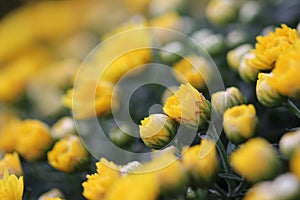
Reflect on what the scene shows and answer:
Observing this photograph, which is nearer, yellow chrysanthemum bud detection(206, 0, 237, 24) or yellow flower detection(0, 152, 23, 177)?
yellow flower detection(0, 152, 23, 177)

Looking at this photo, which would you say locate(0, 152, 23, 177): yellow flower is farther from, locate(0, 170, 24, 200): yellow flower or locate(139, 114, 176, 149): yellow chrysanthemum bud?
locate(139, 114, 176, 149): yellow chrysanthemum bud

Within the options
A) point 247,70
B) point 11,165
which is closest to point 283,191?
point 247,70

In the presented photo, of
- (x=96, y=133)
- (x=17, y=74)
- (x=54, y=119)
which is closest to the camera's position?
(x=96, y=133)

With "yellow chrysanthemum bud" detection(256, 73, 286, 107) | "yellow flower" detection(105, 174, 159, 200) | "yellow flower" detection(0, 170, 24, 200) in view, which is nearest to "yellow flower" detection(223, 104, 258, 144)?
"yellow chrysanthemum bud" detection(256, 73, 286, 107)

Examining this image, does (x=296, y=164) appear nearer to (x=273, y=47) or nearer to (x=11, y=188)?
(x=273, y=47)

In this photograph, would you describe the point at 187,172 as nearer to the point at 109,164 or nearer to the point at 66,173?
the point at 109,164

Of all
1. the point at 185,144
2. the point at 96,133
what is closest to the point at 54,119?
the point at 96,133
